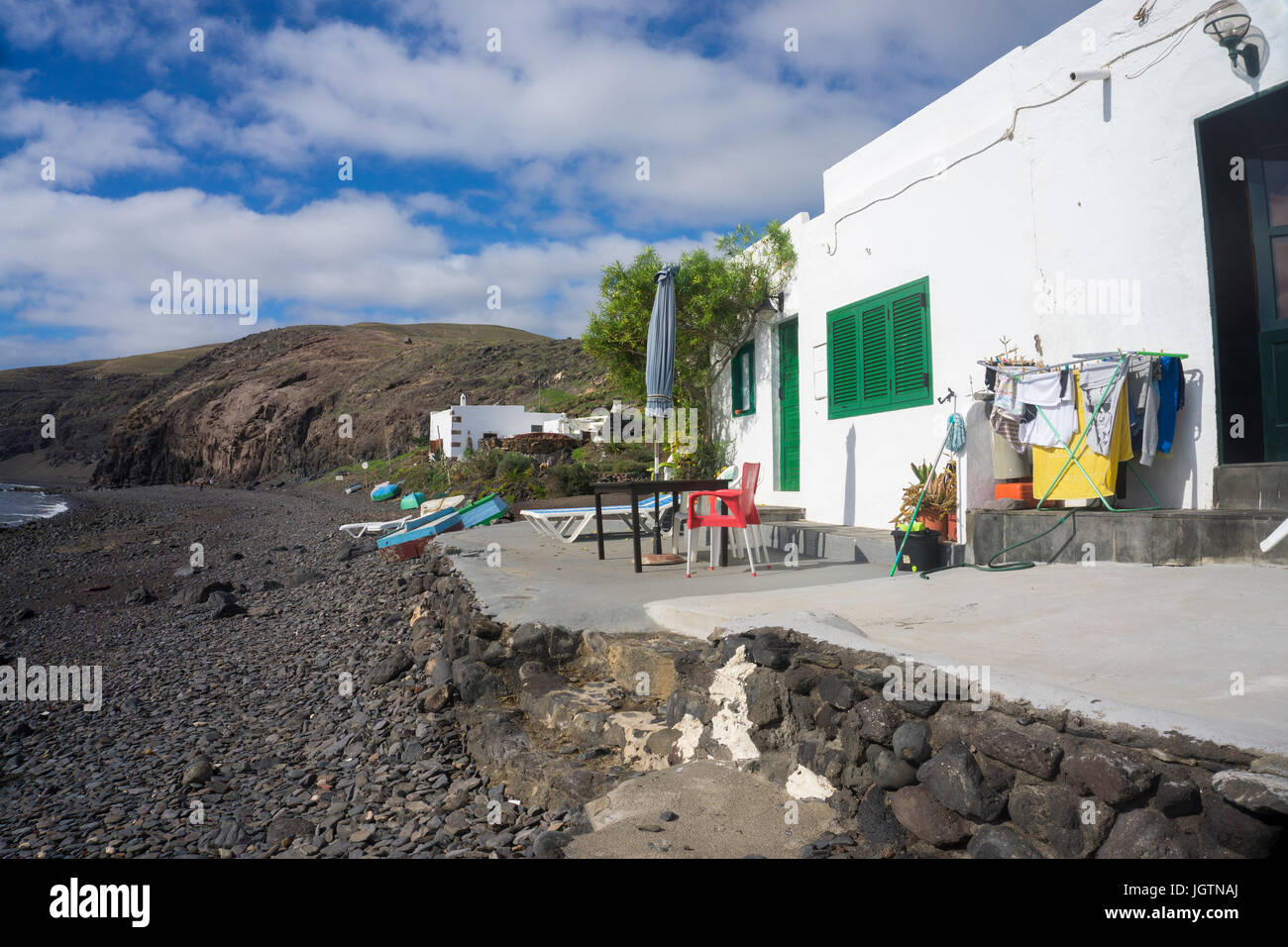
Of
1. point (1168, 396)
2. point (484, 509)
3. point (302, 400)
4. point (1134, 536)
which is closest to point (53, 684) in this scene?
point (484, 509)

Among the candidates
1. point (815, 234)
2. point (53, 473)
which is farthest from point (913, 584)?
point (53, 473)

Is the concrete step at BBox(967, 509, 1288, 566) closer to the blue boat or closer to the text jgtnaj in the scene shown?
the text jgtnaj

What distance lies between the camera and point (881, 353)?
800cm

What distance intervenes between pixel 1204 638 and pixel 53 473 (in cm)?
8113

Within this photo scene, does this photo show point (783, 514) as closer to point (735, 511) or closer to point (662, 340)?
point (662, 340)

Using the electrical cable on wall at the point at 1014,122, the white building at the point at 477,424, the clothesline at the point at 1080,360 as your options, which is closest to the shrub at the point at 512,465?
the white building at the point at 477,424

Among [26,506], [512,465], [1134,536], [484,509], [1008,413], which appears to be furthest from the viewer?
[26,506]

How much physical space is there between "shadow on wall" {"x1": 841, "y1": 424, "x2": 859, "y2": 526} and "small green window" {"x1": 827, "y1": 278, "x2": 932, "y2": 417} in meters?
0.27

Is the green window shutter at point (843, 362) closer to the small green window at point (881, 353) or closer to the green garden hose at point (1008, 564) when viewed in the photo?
the small green window at point (881, 353)

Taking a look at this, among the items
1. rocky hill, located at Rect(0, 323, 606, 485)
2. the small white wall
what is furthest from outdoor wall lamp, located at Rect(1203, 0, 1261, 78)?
rocky hill, located at Rect(0, 323, 606, 485)

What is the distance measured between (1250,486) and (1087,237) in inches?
87.0

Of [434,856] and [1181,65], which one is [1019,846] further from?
[1181,65]

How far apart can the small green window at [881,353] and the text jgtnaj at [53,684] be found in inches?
307
